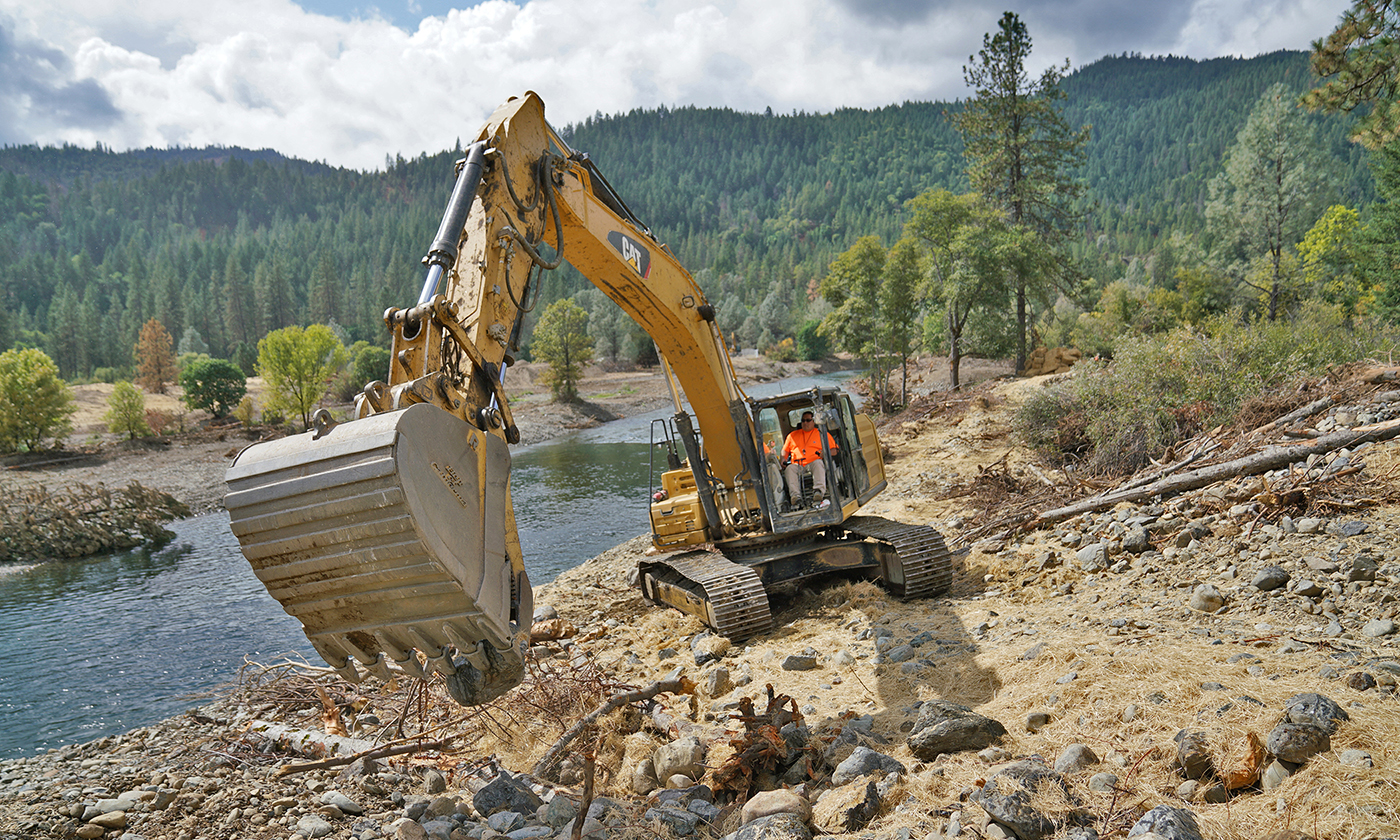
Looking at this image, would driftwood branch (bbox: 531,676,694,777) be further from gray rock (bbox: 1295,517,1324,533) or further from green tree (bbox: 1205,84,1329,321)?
green tree (bbox: 1205,84,1329,321)

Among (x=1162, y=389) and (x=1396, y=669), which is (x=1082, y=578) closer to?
(x=1396, y=669)

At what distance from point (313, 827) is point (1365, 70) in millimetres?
13433

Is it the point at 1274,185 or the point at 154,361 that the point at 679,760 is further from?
the point at 154,361

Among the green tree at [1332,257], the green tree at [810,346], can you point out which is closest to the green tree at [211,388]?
the green tree at [810,346]

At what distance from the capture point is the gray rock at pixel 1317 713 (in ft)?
13.1

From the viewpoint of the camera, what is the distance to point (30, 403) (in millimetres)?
34656

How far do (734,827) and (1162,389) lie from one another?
454 inches

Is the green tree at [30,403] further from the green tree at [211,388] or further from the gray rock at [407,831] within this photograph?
the gray rock at [407,831]

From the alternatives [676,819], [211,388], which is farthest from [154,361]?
[676,819]

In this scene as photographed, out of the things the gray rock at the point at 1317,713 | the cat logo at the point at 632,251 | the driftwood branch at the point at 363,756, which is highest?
the cat logo at the point at 632,251

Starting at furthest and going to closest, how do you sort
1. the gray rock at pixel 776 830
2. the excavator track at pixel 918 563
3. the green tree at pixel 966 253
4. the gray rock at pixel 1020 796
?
1. the green tree at pixel 966 253
2. the excavator track at pixel 918 563
3. the gray rock at pixel 776 830
4. the gray rock at pixel 1020 796

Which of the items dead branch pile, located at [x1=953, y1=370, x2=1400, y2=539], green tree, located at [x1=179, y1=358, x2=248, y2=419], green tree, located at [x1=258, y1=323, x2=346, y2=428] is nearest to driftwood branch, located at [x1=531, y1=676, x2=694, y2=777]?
dead branch pile, located at [x1=953, y1=370, x2=1400, y2=539]

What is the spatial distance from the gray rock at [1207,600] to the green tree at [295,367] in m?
42.8

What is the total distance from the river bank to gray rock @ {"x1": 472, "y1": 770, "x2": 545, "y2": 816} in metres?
0.04
